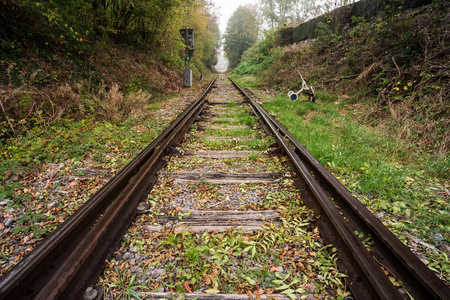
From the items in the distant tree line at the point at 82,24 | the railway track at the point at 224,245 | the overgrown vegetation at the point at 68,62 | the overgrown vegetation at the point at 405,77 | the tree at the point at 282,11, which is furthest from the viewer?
the tree at the point at 282,11

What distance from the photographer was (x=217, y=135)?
4652 millimetres

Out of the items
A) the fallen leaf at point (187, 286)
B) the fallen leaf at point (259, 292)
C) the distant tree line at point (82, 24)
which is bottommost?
the fallen leaf at point (259, 292)

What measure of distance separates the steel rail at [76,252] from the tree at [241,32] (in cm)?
4339

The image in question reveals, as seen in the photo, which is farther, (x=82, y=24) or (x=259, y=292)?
(x=82, y=24)

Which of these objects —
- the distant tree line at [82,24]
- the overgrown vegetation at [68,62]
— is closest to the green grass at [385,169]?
the overgrown vegetation at [68,62]

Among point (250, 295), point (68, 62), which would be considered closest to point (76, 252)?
point (250, 295)

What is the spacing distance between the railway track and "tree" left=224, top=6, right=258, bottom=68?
4287cm

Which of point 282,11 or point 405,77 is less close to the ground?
point 282,11

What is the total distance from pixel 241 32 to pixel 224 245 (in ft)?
151

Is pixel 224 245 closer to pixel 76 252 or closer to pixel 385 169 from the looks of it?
pixel 76 252

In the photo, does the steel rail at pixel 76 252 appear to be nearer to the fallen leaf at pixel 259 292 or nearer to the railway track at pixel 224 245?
the railway track at pixel 224 245

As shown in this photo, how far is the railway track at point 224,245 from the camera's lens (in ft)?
4.63

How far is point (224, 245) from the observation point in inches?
73.0

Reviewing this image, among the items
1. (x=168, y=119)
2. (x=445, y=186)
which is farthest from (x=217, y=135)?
(x=445, y=186)
